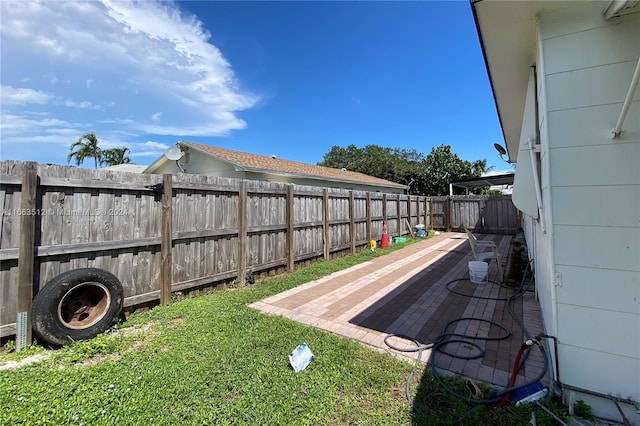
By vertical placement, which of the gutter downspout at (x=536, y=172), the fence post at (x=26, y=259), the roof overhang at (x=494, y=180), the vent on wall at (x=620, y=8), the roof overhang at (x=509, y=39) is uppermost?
the roof overhang at (x=494, y=180)

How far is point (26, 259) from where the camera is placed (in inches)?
106

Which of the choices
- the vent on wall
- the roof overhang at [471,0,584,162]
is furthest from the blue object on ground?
the vent on wall

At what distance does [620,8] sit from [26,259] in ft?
17.7

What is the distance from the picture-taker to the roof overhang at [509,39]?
2033 mm

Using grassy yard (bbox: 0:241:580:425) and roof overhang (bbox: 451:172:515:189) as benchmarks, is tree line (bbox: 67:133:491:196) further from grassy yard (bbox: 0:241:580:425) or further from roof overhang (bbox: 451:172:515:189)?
grassy yard (bbox: 0:241:580:425)

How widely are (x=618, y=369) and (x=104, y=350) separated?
14.3 ft

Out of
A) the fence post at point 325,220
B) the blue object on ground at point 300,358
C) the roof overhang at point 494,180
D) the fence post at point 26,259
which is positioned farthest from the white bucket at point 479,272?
the roof overhang at point 494,180

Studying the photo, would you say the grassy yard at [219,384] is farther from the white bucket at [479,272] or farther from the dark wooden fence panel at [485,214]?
the dark wooden fence panel at [485,214]

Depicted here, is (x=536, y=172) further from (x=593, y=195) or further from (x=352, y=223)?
(x=352, y=223)

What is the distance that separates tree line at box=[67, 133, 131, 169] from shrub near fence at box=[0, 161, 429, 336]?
3025 cm

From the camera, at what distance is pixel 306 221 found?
6.74 metres

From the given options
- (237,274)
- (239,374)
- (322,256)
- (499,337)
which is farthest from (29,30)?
(499,337)

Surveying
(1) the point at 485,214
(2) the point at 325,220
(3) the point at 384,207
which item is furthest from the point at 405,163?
(2) the point at 325,220

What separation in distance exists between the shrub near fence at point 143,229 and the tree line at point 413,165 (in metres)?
24.7
